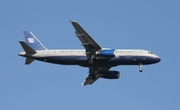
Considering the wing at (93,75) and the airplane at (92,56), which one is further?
the wing at (93,75)

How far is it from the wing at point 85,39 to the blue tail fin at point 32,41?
430 inches

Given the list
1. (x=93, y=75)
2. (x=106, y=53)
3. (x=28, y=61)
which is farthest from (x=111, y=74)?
(x=28, y=61)

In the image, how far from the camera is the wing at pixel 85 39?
3660 inches

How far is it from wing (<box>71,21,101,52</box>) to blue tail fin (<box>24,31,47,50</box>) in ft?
35.9

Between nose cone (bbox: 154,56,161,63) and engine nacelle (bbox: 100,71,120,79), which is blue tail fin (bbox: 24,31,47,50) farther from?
nose cone (bbox: 154,56,161,63)

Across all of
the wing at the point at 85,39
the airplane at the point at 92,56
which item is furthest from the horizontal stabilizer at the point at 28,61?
the wing at the point at 85,39

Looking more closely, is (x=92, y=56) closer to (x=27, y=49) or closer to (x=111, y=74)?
(x=111, y=74)

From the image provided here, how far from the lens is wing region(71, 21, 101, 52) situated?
305ft


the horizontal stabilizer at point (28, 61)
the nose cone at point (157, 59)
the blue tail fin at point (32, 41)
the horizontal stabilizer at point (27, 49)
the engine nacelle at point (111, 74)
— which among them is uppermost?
the blue tail fin at point (32, 41)

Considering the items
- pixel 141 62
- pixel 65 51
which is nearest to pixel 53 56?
pixel 65 51

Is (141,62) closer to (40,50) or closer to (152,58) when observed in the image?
(152,58)

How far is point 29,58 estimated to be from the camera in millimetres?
100938

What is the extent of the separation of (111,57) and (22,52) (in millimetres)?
17742

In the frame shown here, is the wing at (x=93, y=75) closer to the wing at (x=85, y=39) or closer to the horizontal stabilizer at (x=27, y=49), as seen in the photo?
the wing at (x=85, y=39)
